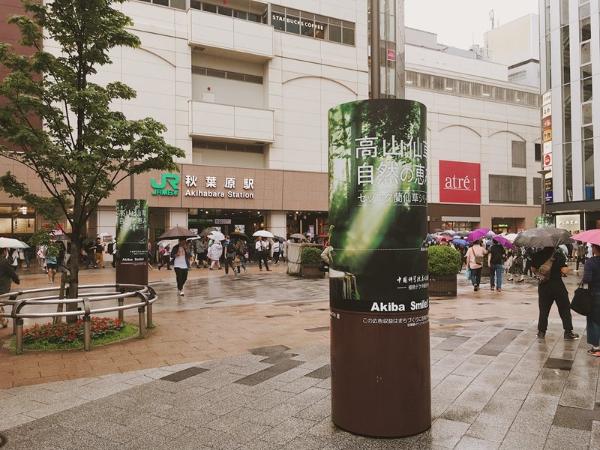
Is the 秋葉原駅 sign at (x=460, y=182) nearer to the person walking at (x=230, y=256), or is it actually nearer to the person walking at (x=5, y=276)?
the person walking at (x=230, y=256)

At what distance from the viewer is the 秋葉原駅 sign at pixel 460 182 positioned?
43.1 m

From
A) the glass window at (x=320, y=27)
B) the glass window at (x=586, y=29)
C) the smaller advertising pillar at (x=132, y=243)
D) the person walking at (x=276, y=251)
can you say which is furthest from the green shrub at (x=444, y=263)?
the glass window at (x=586, y=29)

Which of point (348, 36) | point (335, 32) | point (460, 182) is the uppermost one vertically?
point (335, 32)

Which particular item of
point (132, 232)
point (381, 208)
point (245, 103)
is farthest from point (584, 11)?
point (381, 208)

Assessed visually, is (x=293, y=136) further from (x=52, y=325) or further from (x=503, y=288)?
(x=52, y=325)

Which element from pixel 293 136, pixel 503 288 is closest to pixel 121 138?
pixel 503 288

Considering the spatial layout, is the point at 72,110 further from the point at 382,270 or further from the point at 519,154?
the point at 519,154

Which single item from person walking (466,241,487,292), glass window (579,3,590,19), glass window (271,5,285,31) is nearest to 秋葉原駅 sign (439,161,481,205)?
glass window (579,3,590,19)

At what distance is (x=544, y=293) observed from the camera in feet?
27.3

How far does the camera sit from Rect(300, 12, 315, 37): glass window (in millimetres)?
35156

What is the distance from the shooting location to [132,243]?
15016 millimetres

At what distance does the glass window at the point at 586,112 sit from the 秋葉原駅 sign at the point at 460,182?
11772 mm

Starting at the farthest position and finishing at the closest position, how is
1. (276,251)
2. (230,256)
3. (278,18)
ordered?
(278,18), (276,251), (230,256)

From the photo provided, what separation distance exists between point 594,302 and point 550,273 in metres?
1.27
